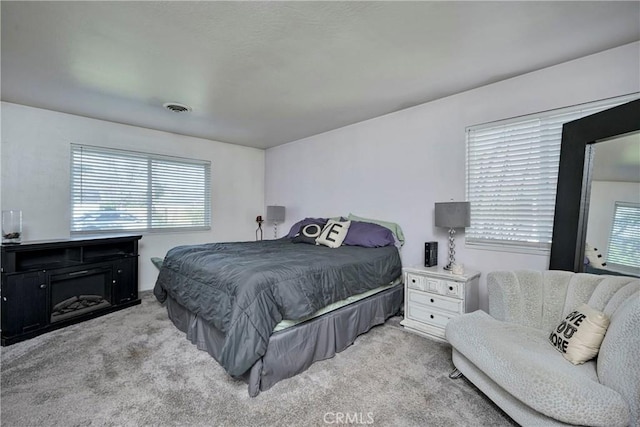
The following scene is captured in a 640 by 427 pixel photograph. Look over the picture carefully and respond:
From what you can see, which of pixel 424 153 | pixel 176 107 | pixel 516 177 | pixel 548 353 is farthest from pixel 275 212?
pixel 548 353

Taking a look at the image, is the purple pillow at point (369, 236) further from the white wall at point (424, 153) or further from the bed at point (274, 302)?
A: the white wall at point (424, 153)

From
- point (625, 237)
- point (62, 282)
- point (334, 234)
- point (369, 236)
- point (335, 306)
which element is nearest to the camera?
point (625, 237)

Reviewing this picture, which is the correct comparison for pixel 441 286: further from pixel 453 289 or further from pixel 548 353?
pixel 548 353

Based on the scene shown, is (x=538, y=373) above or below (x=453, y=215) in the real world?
below

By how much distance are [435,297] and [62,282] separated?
154 inches

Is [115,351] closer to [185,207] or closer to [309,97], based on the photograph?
[185,207]

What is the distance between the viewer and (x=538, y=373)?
132cm

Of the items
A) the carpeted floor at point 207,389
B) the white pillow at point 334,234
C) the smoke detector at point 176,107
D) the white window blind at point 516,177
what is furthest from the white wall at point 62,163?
the white window blind at point 516,177

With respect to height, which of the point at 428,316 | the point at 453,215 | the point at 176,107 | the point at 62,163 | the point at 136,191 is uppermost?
the point at 176,107

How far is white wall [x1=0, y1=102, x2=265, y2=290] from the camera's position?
3166mm

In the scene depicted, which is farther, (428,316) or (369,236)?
(369,236)

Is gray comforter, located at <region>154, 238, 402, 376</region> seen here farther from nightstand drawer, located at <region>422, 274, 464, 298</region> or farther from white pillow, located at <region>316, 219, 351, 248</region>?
nightstand drawer, located at <region>422, 274, 464, 298</region>

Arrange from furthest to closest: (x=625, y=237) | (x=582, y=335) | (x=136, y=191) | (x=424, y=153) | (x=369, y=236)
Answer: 1. (x=136, y=191)
2. (x=369, y=236)
3. (x=424, y=153)
4. (x=625, y=237)
5. (x=582, y=335)

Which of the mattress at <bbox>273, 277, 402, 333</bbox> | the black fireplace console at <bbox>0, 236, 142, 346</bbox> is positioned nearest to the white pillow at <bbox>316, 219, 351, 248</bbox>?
the mattress at <bbox>273, 277, 402, 333</bbox>
